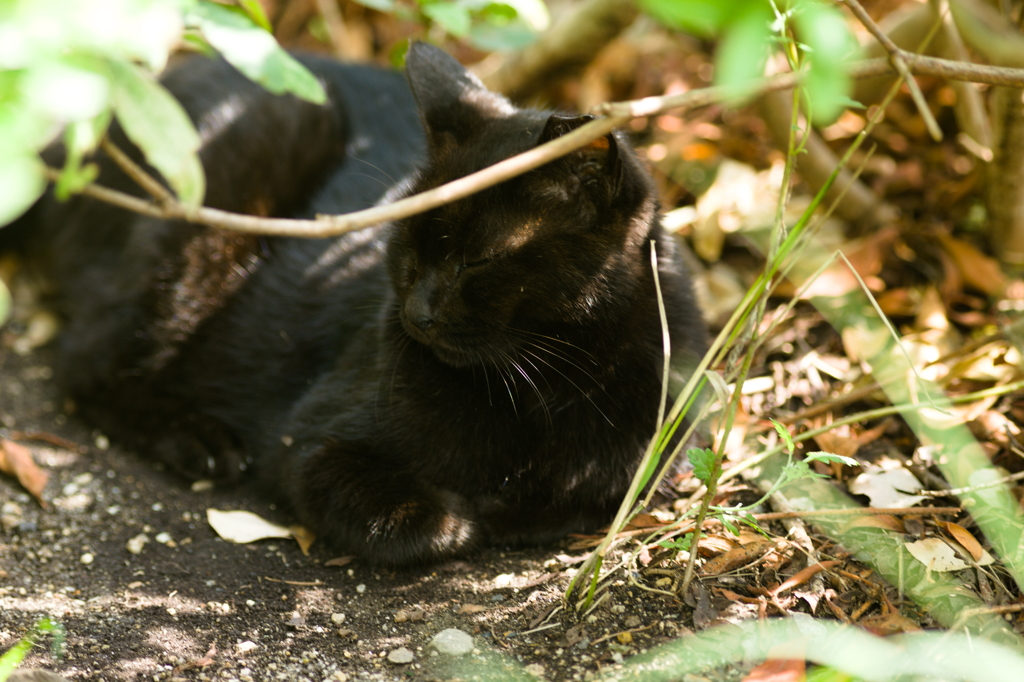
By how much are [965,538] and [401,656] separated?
3.88 feet

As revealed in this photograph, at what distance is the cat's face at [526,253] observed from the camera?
5.44 ft

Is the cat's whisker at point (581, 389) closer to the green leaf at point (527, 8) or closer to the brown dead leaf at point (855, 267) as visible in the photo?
the brown dead leaf at point (855, 267)

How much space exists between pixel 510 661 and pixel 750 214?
2.02m

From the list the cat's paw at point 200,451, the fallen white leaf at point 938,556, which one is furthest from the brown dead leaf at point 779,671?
the cat's paw at point 200,451

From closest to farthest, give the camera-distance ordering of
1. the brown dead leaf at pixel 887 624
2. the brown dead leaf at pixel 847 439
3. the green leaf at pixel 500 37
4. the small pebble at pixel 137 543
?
the brown dead leaf at pixel 887 624
the small pebble at pixel 137 543
the brown dead leaf at pixel 847 439
the green leaf at pixel 500 37

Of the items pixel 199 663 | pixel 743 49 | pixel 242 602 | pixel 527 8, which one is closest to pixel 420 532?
pixel 242 602

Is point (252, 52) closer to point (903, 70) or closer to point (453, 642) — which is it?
point (903, 70)

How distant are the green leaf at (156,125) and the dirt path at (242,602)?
982 millimetres

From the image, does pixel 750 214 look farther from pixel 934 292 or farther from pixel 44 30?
pixel 44 30

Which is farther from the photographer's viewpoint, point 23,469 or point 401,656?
point 23,469

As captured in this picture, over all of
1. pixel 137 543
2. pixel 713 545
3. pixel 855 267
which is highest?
pixel 855 267

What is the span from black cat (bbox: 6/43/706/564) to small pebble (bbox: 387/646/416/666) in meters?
0.29

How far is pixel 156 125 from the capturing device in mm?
986

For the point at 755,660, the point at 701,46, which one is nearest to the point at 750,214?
the point at 701,46
